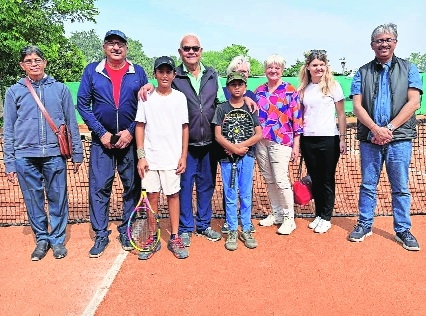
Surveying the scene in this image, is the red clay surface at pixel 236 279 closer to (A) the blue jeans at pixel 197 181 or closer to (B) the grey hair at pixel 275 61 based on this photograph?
(A) the blue jeans at pixel 197 181

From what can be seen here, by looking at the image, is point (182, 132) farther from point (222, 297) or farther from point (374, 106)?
point (374, 106)

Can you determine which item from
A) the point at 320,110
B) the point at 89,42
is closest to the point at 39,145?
the point at 320,110

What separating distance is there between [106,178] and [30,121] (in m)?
0.96

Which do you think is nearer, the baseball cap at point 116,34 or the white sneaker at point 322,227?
the baseball cap at point 116,34

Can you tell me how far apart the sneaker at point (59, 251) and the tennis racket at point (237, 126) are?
2.16m

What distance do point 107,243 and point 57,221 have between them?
23.7 inches

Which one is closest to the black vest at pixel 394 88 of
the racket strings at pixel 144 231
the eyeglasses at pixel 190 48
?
the eyeglasses at pixel 190 48

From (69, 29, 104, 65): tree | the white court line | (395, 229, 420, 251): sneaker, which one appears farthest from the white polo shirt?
(69, 29, 104, 65): tree

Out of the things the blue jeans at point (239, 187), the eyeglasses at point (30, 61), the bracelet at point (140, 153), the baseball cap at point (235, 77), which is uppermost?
the eyeglasses at point (30, 61)

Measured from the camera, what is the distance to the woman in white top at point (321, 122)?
4559 millimetres

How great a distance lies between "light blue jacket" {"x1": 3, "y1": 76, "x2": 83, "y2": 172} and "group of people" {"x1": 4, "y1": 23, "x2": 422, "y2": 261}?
1 cm

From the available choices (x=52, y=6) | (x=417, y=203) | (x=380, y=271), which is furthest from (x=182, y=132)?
(x=52, y=6)

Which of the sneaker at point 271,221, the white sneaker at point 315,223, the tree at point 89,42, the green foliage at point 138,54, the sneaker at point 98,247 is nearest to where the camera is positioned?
the sneaker at point 98,247

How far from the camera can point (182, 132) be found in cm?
416
